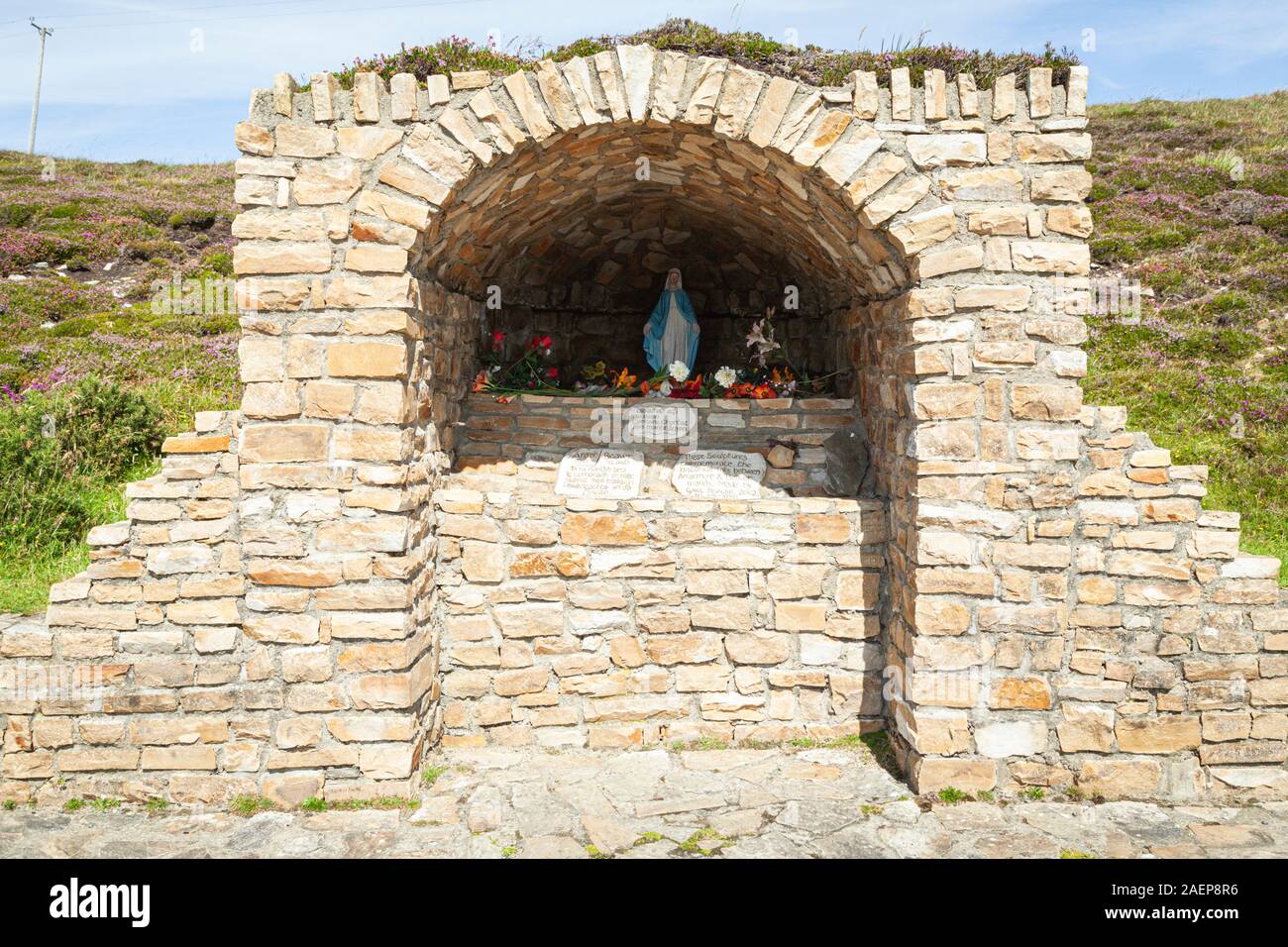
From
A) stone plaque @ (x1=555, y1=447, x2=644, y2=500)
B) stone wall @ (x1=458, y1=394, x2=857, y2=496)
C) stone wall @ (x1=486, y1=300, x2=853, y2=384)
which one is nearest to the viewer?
stone plaque @ (x1=555, y1=447, x2=644, y2=500)

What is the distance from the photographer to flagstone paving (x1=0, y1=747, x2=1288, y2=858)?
173 inches

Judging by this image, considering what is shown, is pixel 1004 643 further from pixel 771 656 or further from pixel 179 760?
pixel 179 760

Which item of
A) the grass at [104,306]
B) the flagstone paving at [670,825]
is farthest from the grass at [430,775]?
the grass at [104,306]

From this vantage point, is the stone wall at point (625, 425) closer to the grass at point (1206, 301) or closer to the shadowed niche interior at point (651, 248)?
the shadowed niche interior at point (651, 248)

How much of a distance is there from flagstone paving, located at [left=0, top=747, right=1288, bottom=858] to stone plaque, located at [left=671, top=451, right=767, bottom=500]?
1.87 metres

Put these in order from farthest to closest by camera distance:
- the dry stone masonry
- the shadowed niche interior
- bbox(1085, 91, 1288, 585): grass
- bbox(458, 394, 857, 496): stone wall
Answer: bbox(1085, 91, 1288, 585): grass < bbox(458, 394, 857, 496): stone wall < the shadowed niche interior < the dry stone masonry

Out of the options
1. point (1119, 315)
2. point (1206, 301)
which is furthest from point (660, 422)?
point (1206, 301)

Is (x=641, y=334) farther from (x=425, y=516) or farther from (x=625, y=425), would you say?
(x=425, y=516)

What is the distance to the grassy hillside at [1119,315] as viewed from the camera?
7855 millimetres

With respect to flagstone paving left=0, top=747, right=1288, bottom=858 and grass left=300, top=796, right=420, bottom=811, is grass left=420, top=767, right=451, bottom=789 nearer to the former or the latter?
flagstone paving left=0, top=747, right=1288, bottom=858

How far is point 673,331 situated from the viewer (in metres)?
7.30

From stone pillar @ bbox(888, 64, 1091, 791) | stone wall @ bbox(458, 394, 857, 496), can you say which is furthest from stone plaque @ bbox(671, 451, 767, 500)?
stone pillar @ bbox(888, 64, 1091, 791)

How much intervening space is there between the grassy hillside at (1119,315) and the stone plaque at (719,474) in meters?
4.22

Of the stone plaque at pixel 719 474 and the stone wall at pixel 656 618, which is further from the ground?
the stone plaque at pixel 719 474
